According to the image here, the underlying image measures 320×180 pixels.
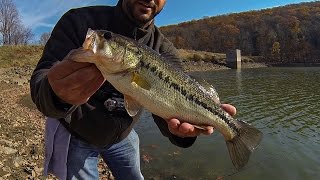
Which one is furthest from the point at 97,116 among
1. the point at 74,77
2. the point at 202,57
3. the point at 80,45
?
the point at 202,57

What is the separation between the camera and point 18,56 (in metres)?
51.6

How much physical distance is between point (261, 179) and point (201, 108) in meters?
8.04

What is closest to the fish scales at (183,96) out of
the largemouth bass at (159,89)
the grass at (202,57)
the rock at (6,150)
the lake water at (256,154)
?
the largemouth bass at (159,89)

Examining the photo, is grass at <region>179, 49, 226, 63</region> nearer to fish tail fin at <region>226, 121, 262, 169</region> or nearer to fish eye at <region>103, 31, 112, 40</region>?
fish tail fin at <region>226, 121, 262, 169</region>

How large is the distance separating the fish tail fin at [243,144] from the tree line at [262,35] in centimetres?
10962

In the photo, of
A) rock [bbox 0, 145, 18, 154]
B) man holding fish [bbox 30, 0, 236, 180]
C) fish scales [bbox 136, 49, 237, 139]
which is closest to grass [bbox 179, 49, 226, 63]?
rock [bbox 0, 145, 18, 154]

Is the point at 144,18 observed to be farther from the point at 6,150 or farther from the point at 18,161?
the point at 6,150

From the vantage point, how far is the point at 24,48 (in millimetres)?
56594

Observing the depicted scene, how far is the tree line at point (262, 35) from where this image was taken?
115 m

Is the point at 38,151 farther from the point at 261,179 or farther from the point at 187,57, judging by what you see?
the point at 187,57

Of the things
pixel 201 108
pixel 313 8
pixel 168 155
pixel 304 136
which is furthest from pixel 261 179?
pixel 313 8

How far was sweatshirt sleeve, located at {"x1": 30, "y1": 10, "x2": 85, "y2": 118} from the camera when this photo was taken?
9.36ft

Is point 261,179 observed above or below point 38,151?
below

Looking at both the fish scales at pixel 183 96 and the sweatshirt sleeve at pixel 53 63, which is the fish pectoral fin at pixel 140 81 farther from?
the sweatshirt sleeve at pixel 53 63
